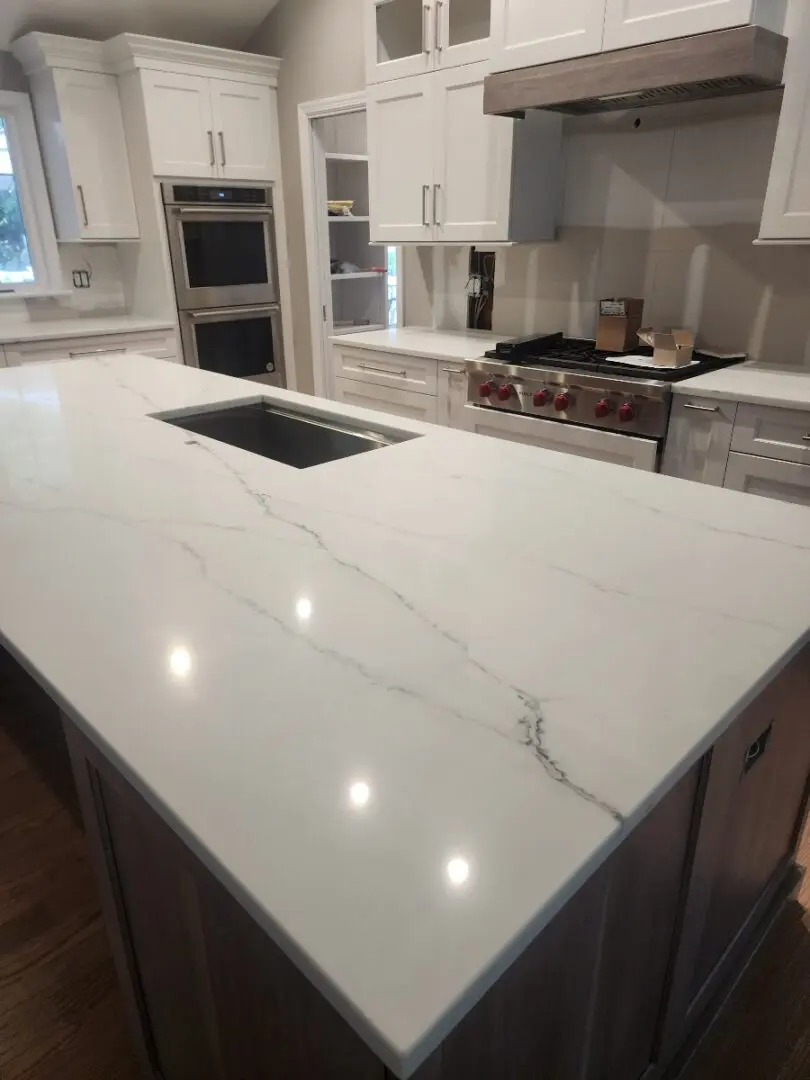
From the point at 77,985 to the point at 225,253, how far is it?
385 cm

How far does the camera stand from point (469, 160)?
307 centimetres

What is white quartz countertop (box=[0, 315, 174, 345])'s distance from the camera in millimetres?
3758

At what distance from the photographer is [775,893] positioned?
4.94 ft

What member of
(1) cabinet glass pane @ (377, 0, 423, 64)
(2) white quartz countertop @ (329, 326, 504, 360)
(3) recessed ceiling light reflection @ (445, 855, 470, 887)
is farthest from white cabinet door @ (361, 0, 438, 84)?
(3) recessed ceiling light reflection @ (445, 855, 470, 887)

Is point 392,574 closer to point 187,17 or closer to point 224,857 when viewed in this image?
point 224,857

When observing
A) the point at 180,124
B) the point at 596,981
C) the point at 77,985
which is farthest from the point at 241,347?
the point at 596,981

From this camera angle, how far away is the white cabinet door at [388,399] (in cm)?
333

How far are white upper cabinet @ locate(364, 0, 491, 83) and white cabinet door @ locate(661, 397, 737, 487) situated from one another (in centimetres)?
167

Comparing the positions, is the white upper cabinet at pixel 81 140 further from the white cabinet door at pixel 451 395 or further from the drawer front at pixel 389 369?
the white cabinet door at pixel 451 395

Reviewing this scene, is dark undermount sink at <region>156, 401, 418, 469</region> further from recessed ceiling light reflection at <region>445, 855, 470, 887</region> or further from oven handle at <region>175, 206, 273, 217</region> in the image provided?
oven handle at <region>175, 206, 273, 217</region>

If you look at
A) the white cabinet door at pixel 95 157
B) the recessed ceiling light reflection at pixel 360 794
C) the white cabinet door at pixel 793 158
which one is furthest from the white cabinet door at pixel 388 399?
the recessed ceiling light reflection at pixel 360 794

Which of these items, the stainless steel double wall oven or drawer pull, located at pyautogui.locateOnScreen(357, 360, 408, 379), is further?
the stainless steel double wall oven

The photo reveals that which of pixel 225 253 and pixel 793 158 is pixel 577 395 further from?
pixel 225 253

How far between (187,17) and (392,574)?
442 cm
